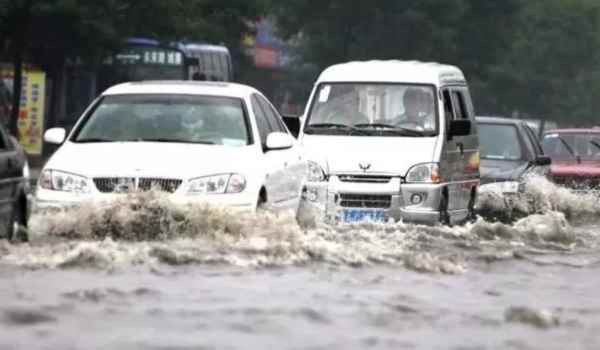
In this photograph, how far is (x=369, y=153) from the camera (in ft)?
59.9

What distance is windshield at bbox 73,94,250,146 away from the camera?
14.6 metres

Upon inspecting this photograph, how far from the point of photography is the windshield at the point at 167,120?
1465cm

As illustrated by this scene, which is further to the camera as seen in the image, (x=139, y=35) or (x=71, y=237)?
(x=139, y=35)

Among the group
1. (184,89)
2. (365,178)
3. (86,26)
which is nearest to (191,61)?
(86,26)

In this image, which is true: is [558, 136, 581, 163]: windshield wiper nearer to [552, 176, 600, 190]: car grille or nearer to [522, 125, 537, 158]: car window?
[552, 176, 600, 190]: car grille

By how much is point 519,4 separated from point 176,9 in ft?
84.2

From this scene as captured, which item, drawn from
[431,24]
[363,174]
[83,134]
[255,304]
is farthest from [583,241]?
[431,24]

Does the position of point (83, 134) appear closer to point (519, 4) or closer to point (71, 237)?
point (71, 237)

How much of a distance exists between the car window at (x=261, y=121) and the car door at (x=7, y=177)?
2.14 m

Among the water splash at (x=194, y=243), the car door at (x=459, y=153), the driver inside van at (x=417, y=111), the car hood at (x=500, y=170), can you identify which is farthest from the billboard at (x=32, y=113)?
the water splash at (x=194, y=243)

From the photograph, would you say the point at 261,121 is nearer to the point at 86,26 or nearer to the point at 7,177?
the point at 7,177

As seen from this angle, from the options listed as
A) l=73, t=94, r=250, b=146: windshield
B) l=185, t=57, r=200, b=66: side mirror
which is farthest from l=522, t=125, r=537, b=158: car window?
l=185, t=57, r=200, b=66: side mirror

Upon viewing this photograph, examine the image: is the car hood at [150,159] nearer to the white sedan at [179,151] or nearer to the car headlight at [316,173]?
the white sedan at [179,151]

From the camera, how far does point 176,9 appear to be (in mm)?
40125
